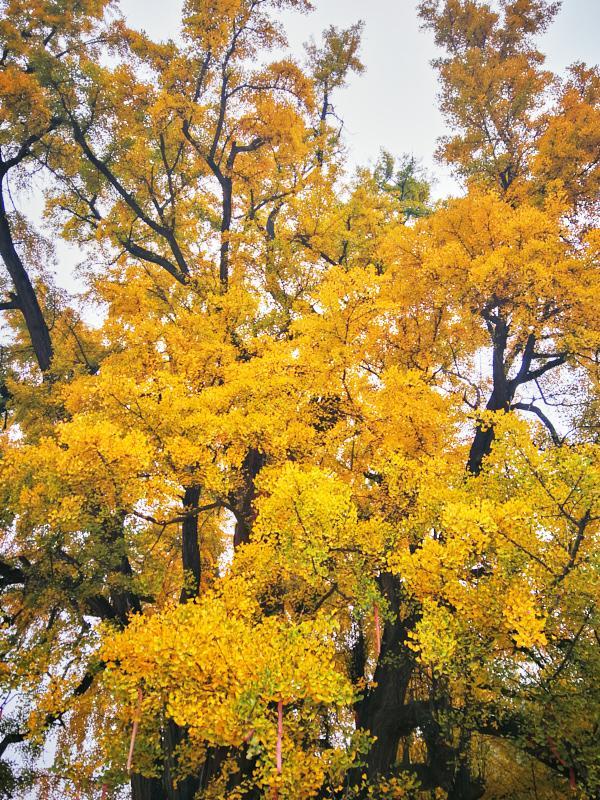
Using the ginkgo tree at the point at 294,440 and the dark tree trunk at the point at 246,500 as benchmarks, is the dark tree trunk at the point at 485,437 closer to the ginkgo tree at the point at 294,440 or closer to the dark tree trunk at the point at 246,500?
the ginkgo tree at the point at 294,440

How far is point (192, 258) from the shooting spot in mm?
14164

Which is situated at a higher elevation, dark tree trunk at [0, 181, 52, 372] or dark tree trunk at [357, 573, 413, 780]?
dark tree trunk at [0, 181, 52, 372]

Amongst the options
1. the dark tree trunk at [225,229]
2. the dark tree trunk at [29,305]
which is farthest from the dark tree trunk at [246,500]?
the dark tree trunk at [29,305]

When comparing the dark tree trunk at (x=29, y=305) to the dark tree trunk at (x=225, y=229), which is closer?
the dark tree trunk at (x=29, y=305)

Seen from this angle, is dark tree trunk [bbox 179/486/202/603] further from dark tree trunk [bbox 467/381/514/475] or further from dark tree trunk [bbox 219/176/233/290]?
dark tree trunk [bbox 467/381/514/475]

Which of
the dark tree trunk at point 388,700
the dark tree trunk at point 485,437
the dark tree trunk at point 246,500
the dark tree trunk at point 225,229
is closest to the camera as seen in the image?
the dark tree trunk at point 388,700

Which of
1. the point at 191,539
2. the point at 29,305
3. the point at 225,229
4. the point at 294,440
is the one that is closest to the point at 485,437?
the point at 294,440

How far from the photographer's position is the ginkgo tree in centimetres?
546

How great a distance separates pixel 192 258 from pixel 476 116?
868 centimetres

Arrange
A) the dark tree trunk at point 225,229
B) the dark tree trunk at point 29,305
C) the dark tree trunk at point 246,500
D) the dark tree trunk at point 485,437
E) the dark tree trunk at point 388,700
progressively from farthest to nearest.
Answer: the dark tree trunk at point 225,229, the dark tree trunk at point 29,305, the dark tree trunk at point 485,437, the dark tree trunk at point 246,500, the dark tree trunk at point 388,700

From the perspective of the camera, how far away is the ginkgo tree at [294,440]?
546 cm

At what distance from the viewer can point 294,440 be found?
28.4ft

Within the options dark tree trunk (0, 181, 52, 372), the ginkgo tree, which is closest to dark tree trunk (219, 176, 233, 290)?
the ginkgo tree

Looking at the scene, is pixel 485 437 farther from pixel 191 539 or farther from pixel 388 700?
pixel 191 539
